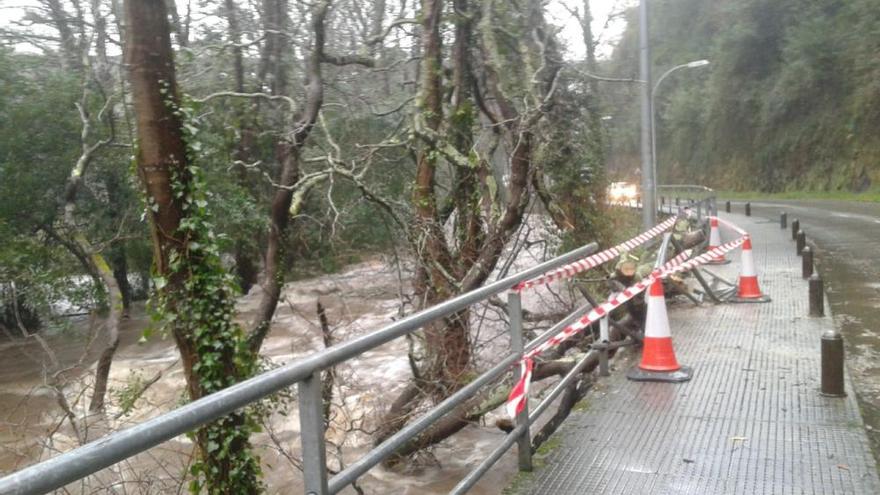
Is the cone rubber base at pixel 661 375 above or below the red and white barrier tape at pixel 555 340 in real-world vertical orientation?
below

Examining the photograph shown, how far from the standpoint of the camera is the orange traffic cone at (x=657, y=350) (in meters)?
6.57

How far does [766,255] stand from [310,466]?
1445 cm

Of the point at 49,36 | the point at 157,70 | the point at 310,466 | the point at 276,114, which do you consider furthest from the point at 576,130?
the point at 310,466

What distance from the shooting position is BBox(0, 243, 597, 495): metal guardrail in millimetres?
1650

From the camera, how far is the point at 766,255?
49.9 ft

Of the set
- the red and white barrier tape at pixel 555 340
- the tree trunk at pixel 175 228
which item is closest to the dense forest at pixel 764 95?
the red and white barrier tape at pixel 555 340

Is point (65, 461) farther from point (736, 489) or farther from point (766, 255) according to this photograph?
point (766, 255)

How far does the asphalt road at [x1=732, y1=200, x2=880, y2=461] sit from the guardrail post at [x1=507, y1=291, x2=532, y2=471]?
2.27 m

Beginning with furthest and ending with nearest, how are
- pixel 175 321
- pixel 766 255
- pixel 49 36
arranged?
pixel 49 36 < pixel 766 255 < pixel 175 321

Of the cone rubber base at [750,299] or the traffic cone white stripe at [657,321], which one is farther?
the cone rubber base at [750,299]

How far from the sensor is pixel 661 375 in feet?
21.5

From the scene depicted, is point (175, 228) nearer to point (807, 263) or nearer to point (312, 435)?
point (312, 435)

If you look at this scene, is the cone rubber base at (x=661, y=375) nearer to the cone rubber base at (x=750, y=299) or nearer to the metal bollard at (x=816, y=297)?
the metal bollard at (x=816, y=297)

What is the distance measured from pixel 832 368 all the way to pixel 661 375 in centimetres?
133
